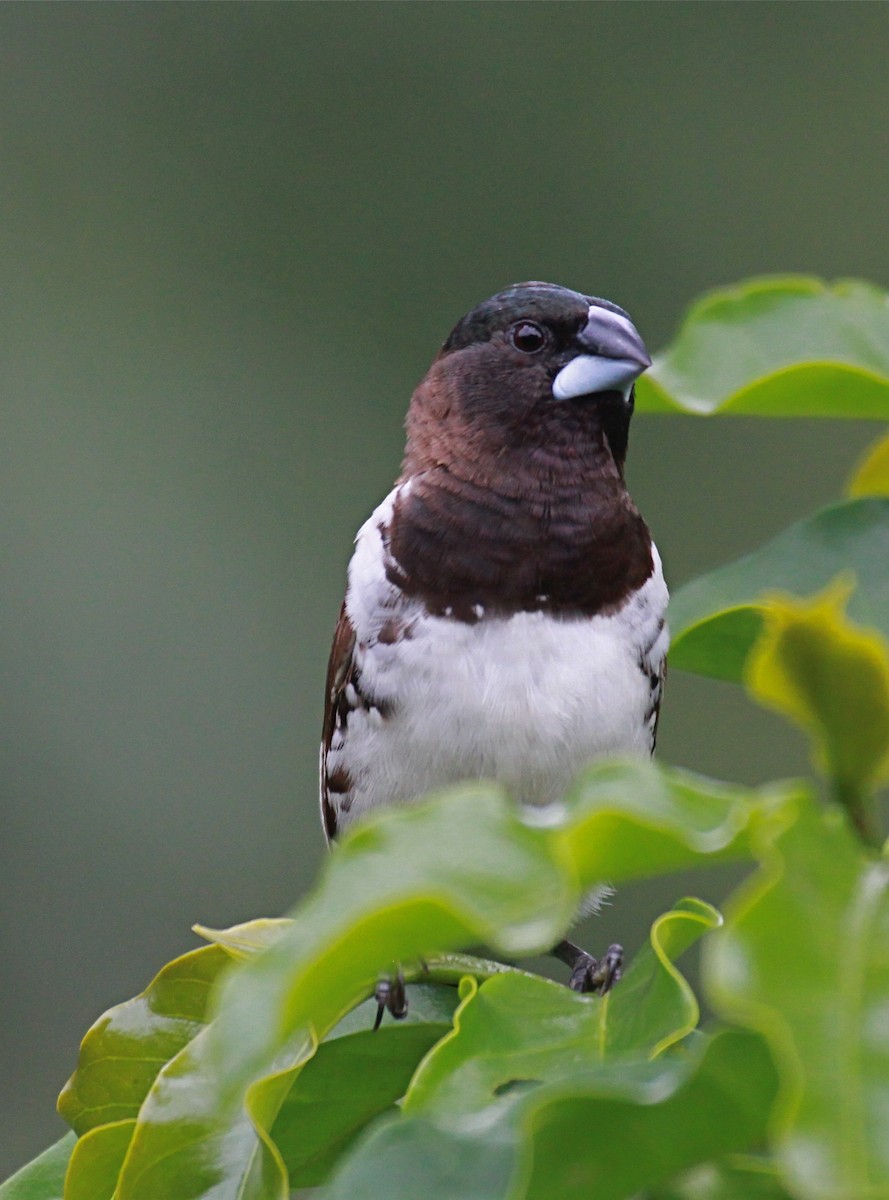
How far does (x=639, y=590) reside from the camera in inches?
116

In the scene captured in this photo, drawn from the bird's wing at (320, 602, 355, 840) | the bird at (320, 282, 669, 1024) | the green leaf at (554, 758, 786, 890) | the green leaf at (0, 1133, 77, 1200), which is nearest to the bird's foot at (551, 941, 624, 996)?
the bird at (320, 282, 669, 1024)

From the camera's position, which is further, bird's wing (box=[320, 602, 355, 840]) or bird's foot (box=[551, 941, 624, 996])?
bird's wing (box=[320, 602, 355, 840])

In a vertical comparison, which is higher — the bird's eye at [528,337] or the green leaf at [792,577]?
the bird's eye at [528,337]

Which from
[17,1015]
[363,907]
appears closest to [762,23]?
[17,1015]

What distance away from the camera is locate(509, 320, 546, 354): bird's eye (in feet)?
10.0

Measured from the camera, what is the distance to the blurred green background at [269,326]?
7.87 m

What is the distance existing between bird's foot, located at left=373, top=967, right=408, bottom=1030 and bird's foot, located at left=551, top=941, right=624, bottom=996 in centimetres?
53

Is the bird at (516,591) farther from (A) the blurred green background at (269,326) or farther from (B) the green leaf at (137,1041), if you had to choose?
(A) the blurred green background at (269,326)

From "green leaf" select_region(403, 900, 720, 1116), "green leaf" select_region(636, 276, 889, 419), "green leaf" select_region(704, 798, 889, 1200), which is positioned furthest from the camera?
"green leaf" select_region(636, 276, 889, 419)

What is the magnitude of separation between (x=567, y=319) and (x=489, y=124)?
718 cm

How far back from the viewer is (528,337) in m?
3.06

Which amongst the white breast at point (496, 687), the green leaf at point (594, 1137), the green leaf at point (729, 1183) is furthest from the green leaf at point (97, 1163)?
the white breast at point (496, 687)

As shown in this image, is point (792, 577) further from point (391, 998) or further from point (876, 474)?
point (391, 998)

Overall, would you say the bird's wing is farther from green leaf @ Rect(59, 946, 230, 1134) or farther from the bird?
green leaf @ Rect(59, 946, 230, 1134)
